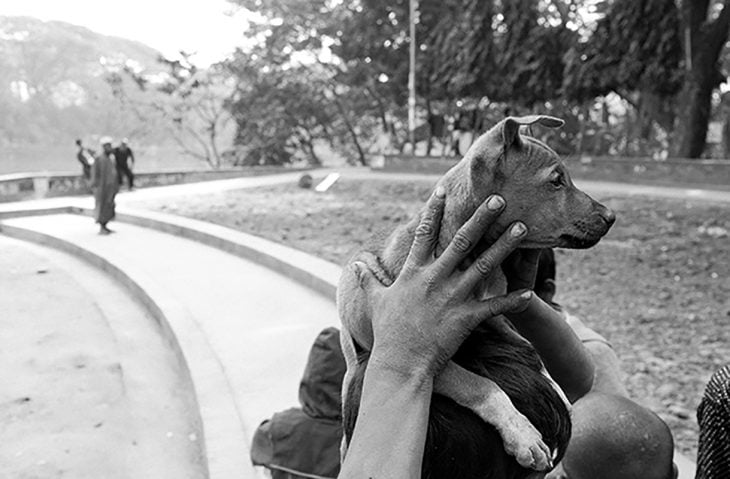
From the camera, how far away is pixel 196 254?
9680 millimetres

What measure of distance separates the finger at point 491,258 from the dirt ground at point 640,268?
44 centimetres

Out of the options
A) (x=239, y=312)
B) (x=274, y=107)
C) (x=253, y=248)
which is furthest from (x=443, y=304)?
(x=274, y=107)

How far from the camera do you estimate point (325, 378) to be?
3.02m

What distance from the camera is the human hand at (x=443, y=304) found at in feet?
3.56

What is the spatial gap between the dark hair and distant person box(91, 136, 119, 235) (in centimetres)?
1119

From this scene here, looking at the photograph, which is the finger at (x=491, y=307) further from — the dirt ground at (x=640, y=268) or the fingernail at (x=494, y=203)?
the dirt ground at (x=640, y=268)

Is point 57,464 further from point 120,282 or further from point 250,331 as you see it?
point 120,282

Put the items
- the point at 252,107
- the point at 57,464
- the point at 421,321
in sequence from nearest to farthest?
the point at 421,321, the point at 57,464, the point at 252,107

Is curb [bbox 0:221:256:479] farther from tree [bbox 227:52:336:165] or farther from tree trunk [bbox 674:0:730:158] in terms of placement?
tree [bbox 227:52:336:165]

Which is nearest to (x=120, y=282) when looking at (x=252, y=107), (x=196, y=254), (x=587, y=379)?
(x=196, y=254)

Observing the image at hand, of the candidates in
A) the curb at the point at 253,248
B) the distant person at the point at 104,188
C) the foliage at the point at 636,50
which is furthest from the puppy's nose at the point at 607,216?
the foliage at the point at 636,50

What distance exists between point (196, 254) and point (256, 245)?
1.01 meters

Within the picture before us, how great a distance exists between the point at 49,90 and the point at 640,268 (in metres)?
36.7

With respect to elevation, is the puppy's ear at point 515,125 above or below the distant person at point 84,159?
above
